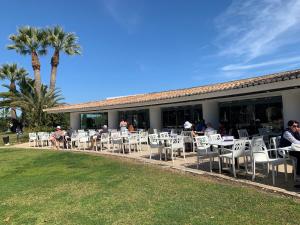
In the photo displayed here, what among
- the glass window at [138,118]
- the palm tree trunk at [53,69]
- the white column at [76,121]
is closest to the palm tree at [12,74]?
the palm tree trunk at [53,69]

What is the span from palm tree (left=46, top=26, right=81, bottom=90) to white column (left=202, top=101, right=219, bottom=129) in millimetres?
25132

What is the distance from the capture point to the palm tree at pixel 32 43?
36594 millimetres

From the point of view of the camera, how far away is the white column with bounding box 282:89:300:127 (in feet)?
43.7

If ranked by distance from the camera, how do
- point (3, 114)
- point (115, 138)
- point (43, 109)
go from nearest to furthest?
1. point (115, 138)
2. point (43, 109)
3. point (3, 114)

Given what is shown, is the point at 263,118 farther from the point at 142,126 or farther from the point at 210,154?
the point at 142,126

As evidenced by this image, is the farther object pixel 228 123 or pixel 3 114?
pixel 3 114

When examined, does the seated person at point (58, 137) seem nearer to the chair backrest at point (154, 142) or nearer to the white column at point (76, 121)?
the chair backrest at point (154, 142)

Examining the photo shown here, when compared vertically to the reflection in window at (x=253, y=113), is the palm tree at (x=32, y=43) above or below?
above

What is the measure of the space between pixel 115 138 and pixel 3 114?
38217mm

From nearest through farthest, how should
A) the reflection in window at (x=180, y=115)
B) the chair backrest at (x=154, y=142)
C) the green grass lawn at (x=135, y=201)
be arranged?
the green grass lawn at (x=135, y=201)
the chair backrest at (x=154, y=142)
the reflection in window at (x=180, y=115)

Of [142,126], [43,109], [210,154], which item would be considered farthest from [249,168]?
[43,109]

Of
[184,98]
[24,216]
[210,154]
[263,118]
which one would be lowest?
[24,216]

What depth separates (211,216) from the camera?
5.82 meters

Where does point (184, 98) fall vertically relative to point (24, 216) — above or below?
above
